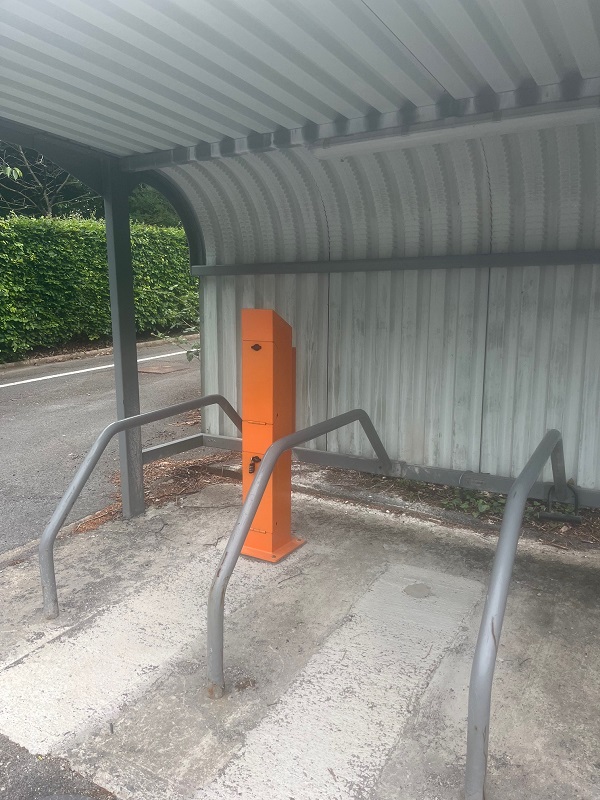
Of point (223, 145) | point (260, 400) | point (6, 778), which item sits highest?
point (223, 145)

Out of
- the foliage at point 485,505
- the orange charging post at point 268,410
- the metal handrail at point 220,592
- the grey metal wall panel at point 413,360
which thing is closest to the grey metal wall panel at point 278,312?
the grey metal wall panel at point 413,360

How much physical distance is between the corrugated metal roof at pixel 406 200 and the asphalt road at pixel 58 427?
2367 millimetres

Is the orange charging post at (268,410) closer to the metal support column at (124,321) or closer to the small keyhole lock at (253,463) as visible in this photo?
the small keyhole lock at (253,463)

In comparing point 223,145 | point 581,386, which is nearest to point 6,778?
point 223,145

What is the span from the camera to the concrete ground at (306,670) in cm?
207

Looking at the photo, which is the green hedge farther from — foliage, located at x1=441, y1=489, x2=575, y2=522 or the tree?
foliage, located at x1=441, y1=489, x2=575, y2=522

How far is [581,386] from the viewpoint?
4008 millimetres

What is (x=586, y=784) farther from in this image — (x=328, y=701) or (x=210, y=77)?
(x=210, y=77)

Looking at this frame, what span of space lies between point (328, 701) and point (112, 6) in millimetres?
2752

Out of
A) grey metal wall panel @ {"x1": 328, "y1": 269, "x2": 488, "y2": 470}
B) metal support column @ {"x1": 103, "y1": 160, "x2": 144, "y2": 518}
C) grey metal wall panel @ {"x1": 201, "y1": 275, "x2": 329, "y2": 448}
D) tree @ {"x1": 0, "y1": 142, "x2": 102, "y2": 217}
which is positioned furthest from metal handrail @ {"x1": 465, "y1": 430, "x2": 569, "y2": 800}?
tree @ {"x1": 0, "y1": 142, "x2": 102, "y2": 217}

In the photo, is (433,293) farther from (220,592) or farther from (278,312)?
(220,592)

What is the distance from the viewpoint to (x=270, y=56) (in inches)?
102

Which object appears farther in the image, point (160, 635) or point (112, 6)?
point (160, 635)

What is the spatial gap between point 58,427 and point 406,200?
4.79 m
